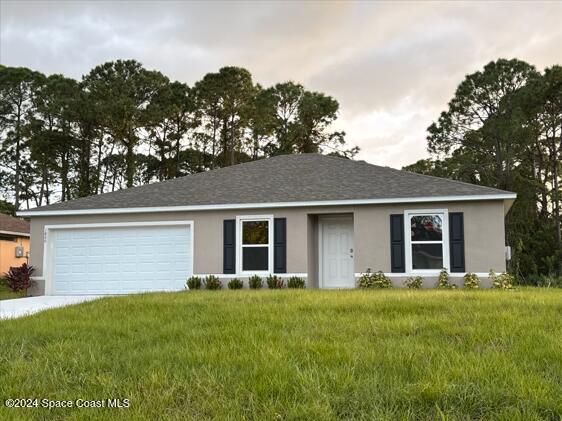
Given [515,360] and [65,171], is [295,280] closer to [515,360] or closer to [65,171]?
[515,360]

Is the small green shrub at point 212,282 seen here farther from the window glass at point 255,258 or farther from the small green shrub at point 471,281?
the small green shrub at point 471,281

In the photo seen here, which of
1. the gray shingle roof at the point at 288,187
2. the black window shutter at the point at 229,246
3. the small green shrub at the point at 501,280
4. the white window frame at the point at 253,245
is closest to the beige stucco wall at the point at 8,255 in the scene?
the gray shingle roof at the point at 288,187

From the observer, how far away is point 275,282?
43.1 ft

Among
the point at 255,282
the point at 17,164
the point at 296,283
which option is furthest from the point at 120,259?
the point at 17,164

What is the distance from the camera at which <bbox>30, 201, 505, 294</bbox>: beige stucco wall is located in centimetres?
1233

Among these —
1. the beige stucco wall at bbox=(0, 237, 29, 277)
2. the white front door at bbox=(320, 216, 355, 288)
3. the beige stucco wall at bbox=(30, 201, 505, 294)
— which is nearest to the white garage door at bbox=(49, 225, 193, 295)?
the beige stucco wall at bbox=(30, 201, 505, 294)

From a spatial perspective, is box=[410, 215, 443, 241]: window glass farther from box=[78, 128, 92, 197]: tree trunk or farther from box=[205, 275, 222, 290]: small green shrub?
box=[78, 128, 92, 197]: tree trunk

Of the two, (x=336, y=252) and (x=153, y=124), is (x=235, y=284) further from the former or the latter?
(x=153, y=124)

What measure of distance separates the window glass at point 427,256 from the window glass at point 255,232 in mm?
3895

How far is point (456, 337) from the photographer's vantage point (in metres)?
5.17

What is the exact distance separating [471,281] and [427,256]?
1205mm

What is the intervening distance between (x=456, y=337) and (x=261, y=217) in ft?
29.4

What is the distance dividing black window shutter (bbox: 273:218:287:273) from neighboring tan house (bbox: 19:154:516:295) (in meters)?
0.03

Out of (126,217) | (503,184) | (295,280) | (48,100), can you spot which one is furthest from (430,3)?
(48,100)
